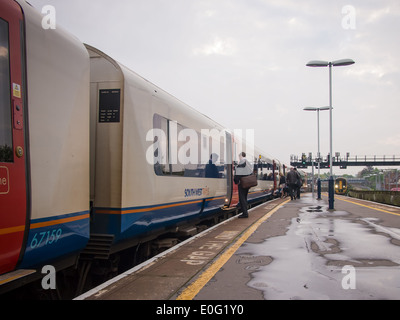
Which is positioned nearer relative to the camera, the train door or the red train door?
the red train door

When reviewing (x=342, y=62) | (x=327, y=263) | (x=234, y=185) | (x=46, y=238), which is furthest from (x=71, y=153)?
(x=342, y=62)

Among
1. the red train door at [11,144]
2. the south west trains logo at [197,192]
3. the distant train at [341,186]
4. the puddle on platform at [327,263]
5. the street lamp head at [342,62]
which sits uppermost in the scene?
the street lamp head at [342,62]

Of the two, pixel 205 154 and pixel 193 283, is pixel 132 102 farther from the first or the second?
pixel 205 154

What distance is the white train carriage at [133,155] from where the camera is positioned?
5105mm

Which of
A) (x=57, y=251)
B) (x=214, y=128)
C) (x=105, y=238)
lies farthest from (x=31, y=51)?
(x=214, y=128)

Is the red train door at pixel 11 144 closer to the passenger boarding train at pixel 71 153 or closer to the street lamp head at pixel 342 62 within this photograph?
the passenger boarding train at pixel 71 153

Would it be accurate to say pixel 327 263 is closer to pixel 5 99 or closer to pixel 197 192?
pixel 197 192

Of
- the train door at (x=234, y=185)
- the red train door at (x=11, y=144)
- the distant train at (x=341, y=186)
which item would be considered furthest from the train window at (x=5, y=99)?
the distant train at (x=341, y=186)

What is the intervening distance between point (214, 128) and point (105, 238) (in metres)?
5.96

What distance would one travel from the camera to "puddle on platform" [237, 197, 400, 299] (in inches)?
161

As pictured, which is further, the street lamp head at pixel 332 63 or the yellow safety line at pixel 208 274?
the street lamp head at pixel 332 63

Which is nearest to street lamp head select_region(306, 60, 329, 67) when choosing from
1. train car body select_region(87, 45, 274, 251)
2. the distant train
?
train car body select_region(87, 45, 274, 251)

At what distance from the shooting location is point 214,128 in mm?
10516

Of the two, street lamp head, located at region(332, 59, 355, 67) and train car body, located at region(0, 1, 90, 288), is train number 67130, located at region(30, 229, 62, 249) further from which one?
street lamp head, located at region(332, 59, 355, 67)
